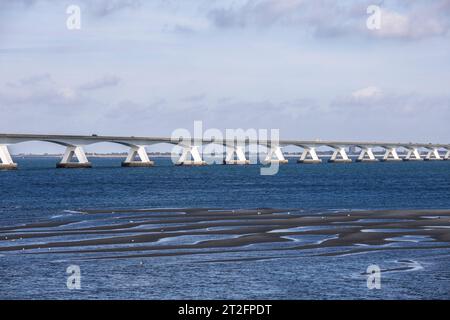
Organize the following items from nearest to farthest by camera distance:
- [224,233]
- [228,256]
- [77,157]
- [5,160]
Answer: [228,256], [224,233], [5,160], [77,157]

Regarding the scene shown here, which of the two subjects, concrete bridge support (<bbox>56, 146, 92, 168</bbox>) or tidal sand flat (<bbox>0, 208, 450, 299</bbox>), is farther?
concrete bridge support (<bbox>56, 146, 92, 168</bbox>)

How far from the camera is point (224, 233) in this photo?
4756 cm

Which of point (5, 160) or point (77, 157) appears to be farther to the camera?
point (77, 157)

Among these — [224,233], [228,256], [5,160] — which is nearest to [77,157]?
[5,160]

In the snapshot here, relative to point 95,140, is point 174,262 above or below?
below

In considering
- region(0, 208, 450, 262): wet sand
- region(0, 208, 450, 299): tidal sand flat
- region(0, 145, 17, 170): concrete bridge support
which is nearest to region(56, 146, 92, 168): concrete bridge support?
region(0, 145, 17, 170): concrete bridge support

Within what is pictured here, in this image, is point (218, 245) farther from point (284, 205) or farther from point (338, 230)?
point (284, 205)

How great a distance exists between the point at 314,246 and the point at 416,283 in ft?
37.5

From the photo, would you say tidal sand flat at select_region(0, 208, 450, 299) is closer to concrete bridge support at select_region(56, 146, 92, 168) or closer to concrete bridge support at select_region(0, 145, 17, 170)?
concrete bridge support at select_region(0, 145, 17, 170)

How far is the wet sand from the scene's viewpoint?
3981 centimetres

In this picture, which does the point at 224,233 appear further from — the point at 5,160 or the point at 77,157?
the point at 77,157
